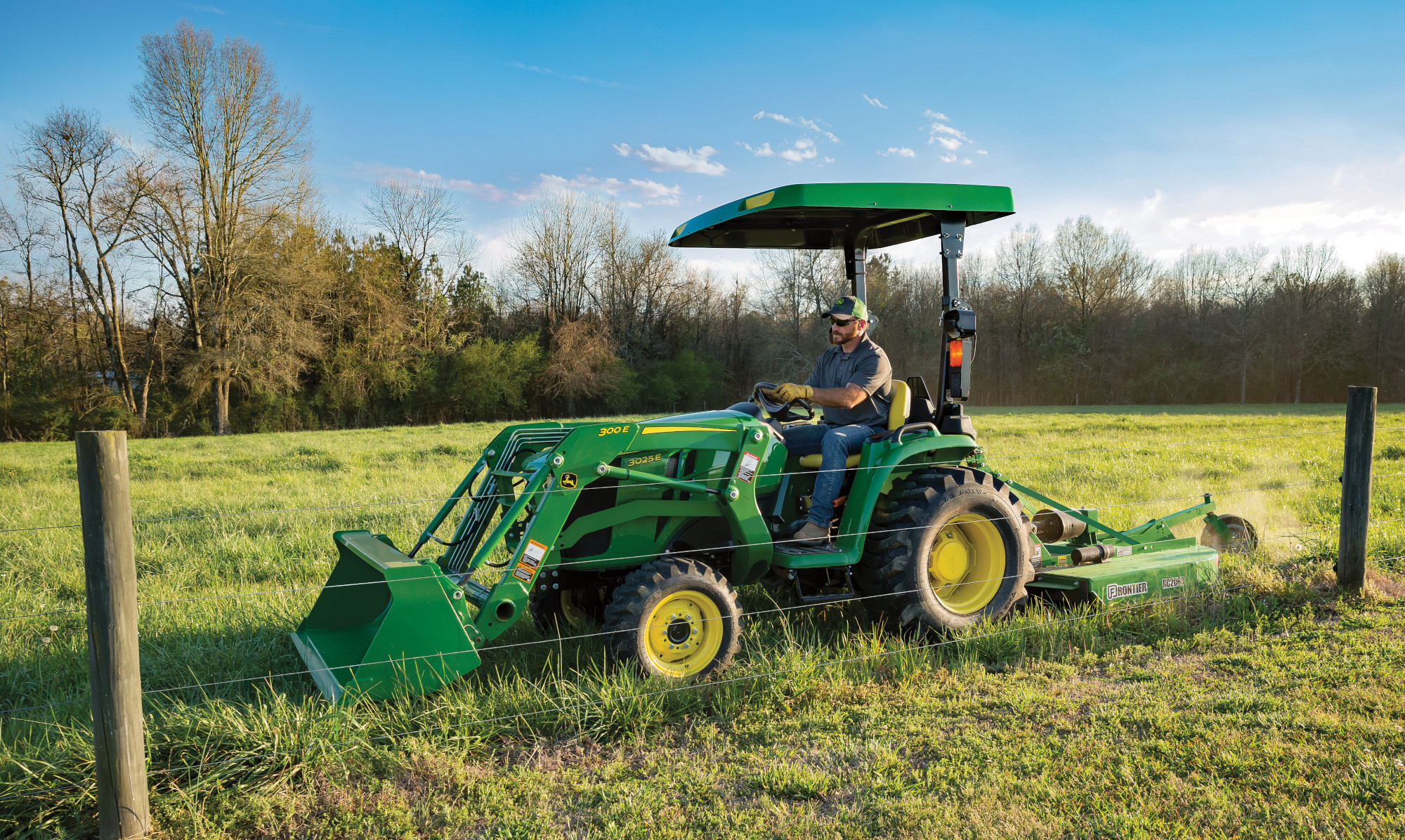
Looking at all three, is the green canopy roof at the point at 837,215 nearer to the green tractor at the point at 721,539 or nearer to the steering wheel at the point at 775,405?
the green tractor at the point at 721,539

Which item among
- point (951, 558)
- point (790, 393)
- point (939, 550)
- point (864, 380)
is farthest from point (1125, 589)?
point (790, 393)

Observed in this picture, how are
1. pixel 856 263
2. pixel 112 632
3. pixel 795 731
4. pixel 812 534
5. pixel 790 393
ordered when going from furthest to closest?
pixel 856 263 < pixel 812 534 < pixel 790 393 < pixel 795 731 < pixel 112 632

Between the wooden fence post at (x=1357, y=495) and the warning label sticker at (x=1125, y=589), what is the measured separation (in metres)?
1.52

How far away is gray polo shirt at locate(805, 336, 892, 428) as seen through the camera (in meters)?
5.14

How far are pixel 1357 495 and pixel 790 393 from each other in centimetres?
417

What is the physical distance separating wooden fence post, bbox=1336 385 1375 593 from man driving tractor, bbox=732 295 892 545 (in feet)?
10.8

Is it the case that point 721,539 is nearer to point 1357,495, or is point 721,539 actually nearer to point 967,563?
point 967,563

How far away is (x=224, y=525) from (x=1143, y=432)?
18840 mm

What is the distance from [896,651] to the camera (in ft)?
14.9

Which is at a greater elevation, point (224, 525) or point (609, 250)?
point (609, 250)

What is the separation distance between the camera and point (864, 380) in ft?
16.8

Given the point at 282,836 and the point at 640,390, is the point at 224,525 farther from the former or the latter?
the point at 640,390

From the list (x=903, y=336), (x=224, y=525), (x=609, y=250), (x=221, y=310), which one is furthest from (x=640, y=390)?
(x=224, y=525)

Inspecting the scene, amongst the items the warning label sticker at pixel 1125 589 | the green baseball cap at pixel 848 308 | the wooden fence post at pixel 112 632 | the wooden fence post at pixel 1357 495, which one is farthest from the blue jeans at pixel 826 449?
the wooden fence post at pixel 1357 495
